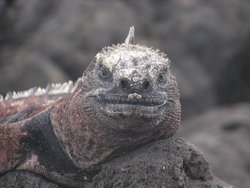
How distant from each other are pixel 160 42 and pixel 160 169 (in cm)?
1051

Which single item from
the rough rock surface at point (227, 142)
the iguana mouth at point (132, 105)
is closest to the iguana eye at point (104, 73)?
the iguana mouth at point (132, 105)

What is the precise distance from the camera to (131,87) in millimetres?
3539

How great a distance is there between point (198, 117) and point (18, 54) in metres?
5.01

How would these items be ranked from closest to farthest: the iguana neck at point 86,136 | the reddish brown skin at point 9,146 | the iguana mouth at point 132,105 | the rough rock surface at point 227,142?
the iguana mouth at point 132,105 < the iguana neck at point 86,136 < the reddish brown skin at point 9,146 < the rough rock surface at point 227,142

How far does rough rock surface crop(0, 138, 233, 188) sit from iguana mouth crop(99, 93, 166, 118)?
1.35 feet

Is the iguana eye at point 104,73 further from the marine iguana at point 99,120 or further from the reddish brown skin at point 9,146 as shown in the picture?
the reddish brown skin at point 9,146

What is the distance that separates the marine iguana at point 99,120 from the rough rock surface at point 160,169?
0.27 ft

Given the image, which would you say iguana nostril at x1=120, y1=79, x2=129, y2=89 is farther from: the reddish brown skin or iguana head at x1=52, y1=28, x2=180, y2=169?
the reddish brown skin

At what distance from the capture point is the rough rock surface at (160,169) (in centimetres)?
380

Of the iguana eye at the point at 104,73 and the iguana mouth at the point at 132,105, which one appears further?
the iguana eye at the point at 104,73

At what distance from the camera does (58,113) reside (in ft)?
14.1

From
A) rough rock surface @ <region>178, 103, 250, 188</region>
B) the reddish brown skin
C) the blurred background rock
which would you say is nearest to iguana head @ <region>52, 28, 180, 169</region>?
the reddish brown skin

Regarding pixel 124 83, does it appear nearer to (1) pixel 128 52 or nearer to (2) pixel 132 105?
(2) pixel 132 105

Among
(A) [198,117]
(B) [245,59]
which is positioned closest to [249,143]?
(A) [198,117]
